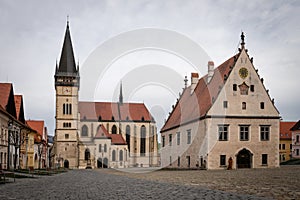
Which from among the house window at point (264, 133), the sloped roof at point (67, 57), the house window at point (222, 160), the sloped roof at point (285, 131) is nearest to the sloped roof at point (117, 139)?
the sloped roof at point (67, 57)

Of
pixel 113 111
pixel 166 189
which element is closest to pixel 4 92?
pixel 166 189

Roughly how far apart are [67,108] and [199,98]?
151ft

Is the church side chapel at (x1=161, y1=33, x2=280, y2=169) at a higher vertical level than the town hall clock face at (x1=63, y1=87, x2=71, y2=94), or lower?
lower

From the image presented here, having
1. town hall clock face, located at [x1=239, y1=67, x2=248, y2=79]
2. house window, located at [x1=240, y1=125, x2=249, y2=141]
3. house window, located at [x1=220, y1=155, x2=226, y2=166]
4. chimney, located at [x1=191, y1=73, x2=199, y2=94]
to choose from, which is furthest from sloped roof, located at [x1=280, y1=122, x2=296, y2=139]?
house window, located at [x1=220, y1=155, x2=226, y2=166]

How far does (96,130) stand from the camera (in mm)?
96250

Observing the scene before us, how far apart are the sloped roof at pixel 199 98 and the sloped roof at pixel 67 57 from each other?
109 feet

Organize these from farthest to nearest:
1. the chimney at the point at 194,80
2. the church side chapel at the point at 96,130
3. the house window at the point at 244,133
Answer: the church side chapel at the point at 96,130 < the chimney at the point at 194,80 < the house window at the point at 244,133

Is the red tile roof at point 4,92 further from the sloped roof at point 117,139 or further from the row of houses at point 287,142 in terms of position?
the row of houses at point 287,142

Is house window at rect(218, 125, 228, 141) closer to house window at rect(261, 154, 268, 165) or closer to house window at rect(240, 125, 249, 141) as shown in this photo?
house window at rect(240, 125, 249, 141)

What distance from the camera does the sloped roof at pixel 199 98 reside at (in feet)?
151

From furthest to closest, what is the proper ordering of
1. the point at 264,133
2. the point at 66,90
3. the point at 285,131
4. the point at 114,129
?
the point at 114,129 < the point at 285,131 < the point at 66,90 < the point at 264,133

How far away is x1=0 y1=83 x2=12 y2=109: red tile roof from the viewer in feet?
137

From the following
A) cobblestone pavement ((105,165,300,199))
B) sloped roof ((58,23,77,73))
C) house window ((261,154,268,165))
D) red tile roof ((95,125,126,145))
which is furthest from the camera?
red tile roof ((95,125,126,145))

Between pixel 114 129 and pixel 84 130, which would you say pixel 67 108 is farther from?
pixel 114 129
